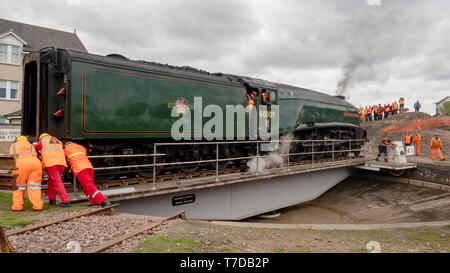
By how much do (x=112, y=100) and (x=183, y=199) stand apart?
311 cm

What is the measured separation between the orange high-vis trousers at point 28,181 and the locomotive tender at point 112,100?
120 centimetres

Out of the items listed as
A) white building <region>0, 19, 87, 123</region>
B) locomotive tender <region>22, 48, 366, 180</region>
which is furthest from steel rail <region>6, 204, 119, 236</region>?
white building <region>0, 19, 87, 123</region>

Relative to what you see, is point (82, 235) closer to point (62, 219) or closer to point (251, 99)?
point (62, 219)

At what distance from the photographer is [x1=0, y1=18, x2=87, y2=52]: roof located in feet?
73.2

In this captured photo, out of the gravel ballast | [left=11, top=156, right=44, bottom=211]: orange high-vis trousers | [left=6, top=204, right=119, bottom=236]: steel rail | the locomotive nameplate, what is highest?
[left=11, top=156, right=44, bottom=211]: orange high-vis trousers

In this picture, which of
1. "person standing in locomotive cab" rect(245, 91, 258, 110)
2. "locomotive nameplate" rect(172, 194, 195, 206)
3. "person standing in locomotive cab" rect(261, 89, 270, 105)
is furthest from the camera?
"person standing in locomotive cab" rect(261, 89, 270, 105)

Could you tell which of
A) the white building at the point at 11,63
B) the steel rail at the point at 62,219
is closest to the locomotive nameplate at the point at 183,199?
the steel rail at the point at 62,219

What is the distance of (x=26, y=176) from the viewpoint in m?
5.47

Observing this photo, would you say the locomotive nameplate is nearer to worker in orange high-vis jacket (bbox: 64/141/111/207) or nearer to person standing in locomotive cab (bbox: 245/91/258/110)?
worker in orange high-vis jacket (bbox: 64/141/111/207)

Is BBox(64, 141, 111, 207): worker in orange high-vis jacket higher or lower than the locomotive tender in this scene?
lower

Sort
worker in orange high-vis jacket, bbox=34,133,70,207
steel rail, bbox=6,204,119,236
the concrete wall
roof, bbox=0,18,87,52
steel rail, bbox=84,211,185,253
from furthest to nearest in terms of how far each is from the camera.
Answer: roof, bbox=0,18,87,52
the concrete wall
worker in orange high-vis jacket, bbox=34,133,70,207
steel rail, bbox=6,204,119,236
steel rail, bbox=84,211,185,253

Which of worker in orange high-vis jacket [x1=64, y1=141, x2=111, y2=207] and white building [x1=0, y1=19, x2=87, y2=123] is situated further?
white building [x1=0, y1=19, x2=87, y2=123]

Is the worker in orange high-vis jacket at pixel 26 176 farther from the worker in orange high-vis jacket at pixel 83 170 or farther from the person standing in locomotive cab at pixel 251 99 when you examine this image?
the person standing in locomotive cab at pixel 251 99

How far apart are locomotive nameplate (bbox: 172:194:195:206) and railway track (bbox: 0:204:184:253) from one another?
7.63 feet
